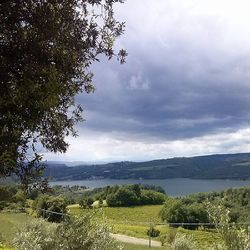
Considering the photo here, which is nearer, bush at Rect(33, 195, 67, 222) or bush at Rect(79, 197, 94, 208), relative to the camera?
bush at Rect(33, 195, 67, 222)

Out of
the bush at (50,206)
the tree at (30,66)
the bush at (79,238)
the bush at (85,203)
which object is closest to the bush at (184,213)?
the bush at (85,203)

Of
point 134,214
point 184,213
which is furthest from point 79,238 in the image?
point 134,214

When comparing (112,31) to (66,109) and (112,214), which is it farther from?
(112,214)

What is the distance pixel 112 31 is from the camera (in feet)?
21.9

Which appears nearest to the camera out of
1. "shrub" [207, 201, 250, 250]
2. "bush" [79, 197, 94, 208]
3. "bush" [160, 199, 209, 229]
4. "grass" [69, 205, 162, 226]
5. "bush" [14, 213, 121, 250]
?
"shrub" [207, 201, 250, 250]

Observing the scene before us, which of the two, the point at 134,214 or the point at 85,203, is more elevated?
the point at 85,203

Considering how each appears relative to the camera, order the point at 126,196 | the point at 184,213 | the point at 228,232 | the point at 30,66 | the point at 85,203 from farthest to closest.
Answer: the point at 126,196 → the point at 184,213 → the point at 85,203 → the point at 228,232 → the point at 30,66

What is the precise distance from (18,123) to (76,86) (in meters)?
1.52

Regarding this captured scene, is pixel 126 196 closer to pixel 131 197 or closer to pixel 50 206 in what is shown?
pixel 131 197

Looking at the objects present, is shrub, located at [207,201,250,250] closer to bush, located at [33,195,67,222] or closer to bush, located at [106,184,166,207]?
bush, located at [33,195,67,222]

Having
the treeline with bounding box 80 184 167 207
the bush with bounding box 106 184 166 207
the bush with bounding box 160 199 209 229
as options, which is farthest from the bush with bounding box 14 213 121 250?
the bush with bounding box 106 184 166 207

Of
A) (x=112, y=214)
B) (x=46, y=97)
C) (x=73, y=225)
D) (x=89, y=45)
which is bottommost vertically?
(x=112, y=214)

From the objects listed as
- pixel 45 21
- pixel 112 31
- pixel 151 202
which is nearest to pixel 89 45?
pixel 112 31

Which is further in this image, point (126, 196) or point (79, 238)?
point (126, 196)
